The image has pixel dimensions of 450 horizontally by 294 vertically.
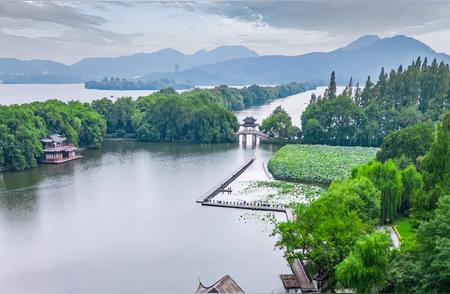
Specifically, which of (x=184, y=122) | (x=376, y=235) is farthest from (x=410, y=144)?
(x=184, y=122)

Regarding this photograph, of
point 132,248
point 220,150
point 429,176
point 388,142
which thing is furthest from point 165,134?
point 429,176

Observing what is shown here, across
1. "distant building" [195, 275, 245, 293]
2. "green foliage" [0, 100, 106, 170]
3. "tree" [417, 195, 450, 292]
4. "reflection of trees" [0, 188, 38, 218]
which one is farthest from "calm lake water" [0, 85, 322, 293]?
"tree" [417, 195, 450, 292]

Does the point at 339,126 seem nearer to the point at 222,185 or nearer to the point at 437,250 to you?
the point at 222,185

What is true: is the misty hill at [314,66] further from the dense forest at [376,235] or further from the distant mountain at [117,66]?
the dense forest at [376,235]

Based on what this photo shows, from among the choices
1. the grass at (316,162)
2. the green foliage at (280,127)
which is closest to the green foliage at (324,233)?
the grass at (316,162)

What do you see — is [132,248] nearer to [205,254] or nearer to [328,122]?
[205,254]
